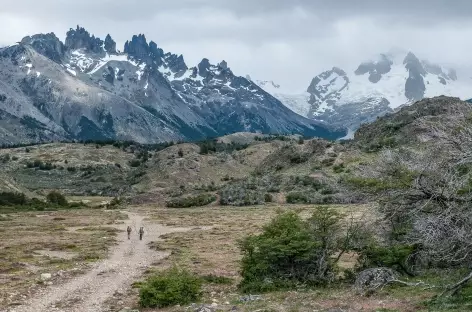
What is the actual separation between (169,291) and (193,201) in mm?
89990

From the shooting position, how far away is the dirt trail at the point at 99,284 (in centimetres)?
2725

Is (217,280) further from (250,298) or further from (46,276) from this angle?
(46,276)

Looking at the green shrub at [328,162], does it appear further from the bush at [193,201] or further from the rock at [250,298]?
the rock at [250,298]

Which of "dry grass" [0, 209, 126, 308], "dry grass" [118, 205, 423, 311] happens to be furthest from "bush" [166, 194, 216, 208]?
"dry grass" [0, 209, 126, 308]

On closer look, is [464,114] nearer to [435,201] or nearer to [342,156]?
[435,201]

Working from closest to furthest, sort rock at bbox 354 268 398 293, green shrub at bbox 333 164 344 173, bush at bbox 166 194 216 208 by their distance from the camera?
rock at bbox 354 268 398 293, green shrub at bbox 333 164 344 173, bush at bbox 166 194 216 208

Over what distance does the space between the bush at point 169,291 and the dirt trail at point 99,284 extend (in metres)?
2.21

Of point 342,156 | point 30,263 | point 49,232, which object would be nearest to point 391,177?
point 30,263

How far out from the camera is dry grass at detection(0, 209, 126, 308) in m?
35.1

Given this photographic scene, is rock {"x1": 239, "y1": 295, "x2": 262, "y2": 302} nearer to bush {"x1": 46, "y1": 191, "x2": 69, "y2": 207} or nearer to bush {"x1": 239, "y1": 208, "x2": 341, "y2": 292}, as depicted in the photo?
bush {"x1": 239, "y1": 208, "x2": 341, "y2": 292}

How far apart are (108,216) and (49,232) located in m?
26.3

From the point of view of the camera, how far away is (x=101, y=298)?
29.4 metres

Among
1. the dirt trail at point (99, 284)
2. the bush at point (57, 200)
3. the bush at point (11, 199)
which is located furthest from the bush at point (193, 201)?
the dirt trail at point (99, 284)

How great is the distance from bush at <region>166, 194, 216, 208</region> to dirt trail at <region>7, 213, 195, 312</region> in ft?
195
